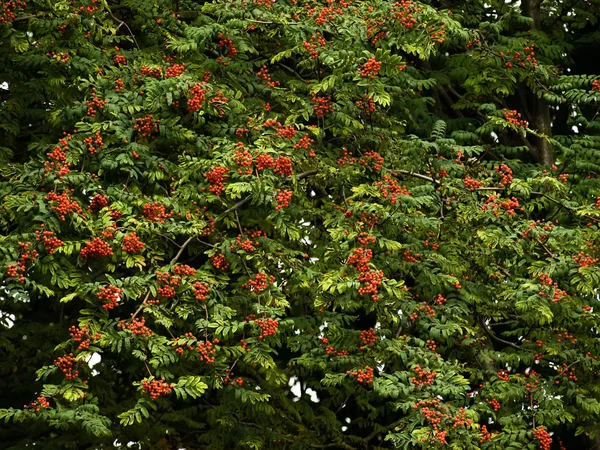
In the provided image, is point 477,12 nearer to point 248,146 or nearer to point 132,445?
point 248,146

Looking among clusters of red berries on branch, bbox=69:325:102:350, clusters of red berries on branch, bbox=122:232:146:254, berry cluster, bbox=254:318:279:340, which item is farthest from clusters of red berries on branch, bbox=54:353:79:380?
berry cluster, bbox=254:318:279:340

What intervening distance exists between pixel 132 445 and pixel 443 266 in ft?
10.8

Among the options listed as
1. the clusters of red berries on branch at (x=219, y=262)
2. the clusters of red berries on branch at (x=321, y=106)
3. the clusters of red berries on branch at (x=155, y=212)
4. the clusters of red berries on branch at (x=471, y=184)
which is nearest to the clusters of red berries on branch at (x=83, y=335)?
the clusters of red berries on branch at (x=155, y=212)

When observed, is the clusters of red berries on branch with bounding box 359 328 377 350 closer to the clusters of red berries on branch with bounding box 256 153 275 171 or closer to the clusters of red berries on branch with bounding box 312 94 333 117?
the clusters of red berries on branch with bounding box 256 153 275 171

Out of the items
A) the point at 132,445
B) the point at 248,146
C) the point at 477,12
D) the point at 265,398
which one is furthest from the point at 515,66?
the point at 132,445

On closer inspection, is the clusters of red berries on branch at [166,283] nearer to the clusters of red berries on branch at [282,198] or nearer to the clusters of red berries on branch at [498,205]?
the clusters of red berries on branch at [282,198]

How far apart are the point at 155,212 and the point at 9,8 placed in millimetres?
2502

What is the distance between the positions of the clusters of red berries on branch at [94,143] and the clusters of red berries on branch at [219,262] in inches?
49.5

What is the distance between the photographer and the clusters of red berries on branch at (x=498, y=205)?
9234mm

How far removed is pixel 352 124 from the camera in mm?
9938

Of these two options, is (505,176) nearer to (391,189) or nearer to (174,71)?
(391,189)

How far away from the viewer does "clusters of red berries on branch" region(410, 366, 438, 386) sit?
27.8 feet

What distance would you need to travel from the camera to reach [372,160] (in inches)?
384

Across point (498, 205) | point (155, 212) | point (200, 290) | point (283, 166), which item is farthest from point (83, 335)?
point (498, 205)
